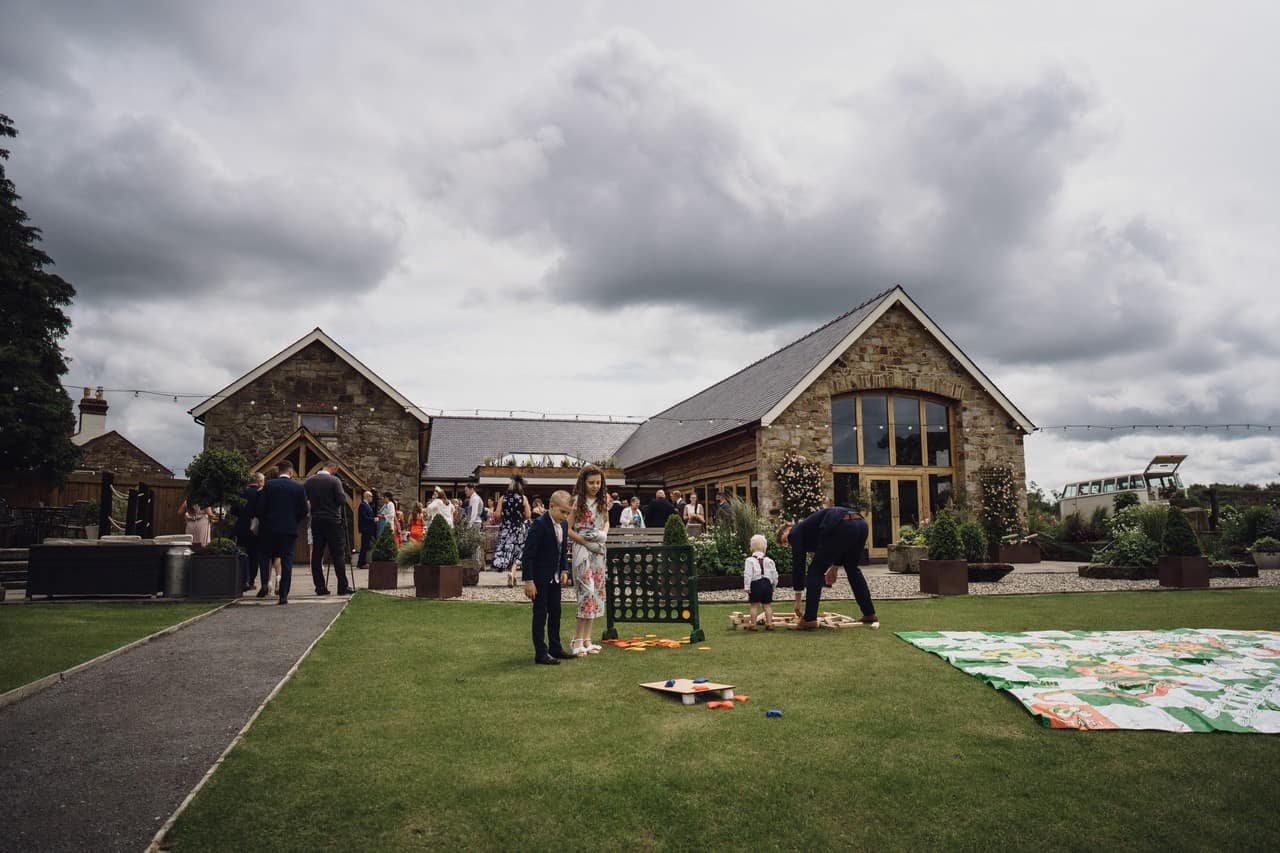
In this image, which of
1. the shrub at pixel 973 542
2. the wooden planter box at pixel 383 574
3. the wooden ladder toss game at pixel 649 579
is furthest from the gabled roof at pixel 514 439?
the wooden ladder toss game at pixel 649 579

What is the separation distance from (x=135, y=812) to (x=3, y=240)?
28809 millimetres

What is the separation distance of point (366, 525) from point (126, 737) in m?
13.2

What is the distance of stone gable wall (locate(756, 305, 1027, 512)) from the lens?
817 inches

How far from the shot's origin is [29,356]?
→ 23.9 meters

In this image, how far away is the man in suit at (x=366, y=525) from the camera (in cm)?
1691

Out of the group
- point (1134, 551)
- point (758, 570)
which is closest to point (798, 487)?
point (1134, 551)

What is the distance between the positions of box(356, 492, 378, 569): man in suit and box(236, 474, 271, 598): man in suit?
→ 404 cm

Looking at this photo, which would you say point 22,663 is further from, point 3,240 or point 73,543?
point 3,240

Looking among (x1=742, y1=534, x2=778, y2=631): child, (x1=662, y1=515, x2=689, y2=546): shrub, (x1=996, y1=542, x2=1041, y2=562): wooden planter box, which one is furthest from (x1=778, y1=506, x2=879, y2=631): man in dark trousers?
(x1=996, y1=542, x2=1041, y2=562): wooden planter box

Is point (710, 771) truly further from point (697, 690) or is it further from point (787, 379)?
point (787, 379)

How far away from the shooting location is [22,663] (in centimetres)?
650

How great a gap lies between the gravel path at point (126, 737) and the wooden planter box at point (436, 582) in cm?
445

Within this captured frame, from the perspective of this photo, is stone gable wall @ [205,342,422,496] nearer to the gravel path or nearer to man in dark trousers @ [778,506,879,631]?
the gravel path

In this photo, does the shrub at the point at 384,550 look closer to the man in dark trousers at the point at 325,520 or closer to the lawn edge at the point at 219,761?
the man in dark trousers at the point at 325,520
